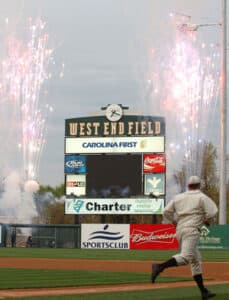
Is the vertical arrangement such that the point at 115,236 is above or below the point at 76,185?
below

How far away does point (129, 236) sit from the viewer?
42.2 meters

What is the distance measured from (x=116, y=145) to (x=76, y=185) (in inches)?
144

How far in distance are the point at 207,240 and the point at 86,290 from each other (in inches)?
1145

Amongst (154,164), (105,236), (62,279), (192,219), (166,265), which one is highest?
(192,219)

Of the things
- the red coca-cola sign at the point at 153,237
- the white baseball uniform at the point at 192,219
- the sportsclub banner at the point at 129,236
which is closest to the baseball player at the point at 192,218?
the white baseball uniform at the point at 192,219

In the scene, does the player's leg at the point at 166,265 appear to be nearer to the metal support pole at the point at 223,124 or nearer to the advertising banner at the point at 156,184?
the metal support pole at the point at 223,124

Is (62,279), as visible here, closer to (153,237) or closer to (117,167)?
(153,237)

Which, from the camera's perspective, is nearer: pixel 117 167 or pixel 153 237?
pixel 153 237

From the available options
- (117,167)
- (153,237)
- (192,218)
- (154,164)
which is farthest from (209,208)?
(117,167)

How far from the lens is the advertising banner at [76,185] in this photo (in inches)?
1885

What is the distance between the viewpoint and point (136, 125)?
48.3 metres

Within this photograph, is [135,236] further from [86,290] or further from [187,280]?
[86,290]

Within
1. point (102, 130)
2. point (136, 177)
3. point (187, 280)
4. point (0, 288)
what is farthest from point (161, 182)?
point (0, 288)

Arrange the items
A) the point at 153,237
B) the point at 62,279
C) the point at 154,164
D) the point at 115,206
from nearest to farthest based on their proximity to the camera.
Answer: the point at 62,279 < the point at 153,237 < the point at 154,164 < the point at 115,206
